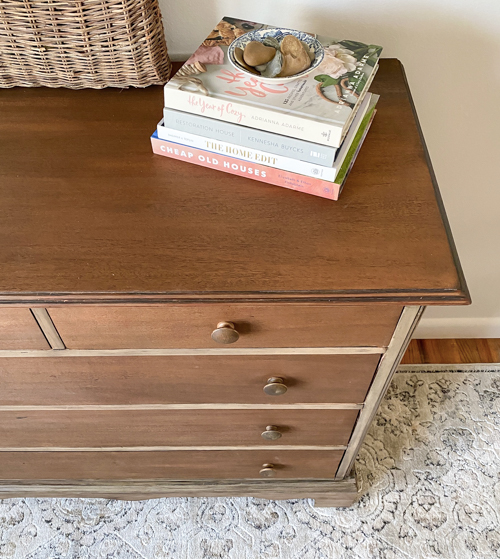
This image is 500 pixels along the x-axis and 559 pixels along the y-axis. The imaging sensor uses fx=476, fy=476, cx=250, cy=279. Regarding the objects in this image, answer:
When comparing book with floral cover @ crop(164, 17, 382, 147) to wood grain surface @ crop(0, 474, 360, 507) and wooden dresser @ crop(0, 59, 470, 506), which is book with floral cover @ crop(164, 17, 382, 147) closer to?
wooden dresser @ crop(0, 59, 470, 506)

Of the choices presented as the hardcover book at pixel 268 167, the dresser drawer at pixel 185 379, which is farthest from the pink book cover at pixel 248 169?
the dresser drawer at pixel 185 379

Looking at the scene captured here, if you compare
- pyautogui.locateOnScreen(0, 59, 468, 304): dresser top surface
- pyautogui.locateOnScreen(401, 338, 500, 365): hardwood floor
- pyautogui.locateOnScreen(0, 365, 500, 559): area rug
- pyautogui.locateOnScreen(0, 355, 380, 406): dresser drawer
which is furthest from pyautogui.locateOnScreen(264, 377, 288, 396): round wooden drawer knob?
pyautogui.locateOnScreen(401, 338, 500, 365): hardwood floor

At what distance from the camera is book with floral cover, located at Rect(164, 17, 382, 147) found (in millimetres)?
643

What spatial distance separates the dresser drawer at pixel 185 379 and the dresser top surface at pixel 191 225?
0.19 metres

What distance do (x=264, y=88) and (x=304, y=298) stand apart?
1.02 ft

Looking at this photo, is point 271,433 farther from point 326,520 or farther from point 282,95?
point 282,95

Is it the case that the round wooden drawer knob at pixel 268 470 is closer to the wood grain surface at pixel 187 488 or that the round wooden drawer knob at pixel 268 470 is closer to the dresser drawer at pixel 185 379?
the wood grain surface at pixel 187 488

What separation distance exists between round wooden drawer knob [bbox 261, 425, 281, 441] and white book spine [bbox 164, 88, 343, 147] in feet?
1.81

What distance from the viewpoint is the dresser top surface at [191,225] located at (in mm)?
602

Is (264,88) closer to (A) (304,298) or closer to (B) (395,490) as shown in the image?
(A) (304,298)

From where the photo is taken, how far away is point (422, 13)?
2.83 ft

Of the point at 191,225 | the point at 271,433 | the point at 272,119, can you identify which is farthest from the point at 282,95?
the point at 271,433

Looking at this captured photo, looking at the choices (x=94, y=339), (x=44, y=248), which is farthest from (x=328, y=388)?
(x=44, y=248)

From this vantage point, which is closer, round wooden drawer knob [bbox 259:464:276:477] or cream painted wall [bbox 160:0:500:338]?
cream painted wall [bbox 160:0:500:338]
